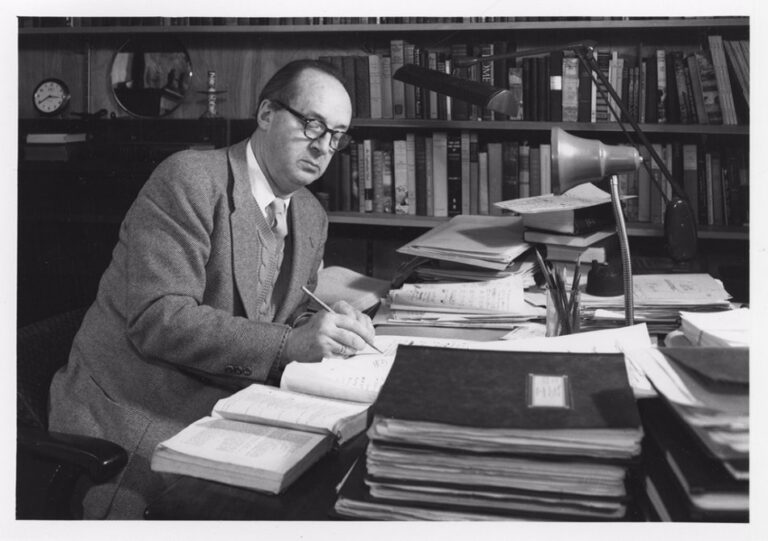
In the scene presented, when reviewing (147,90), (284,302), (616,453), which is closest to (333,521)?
(616,453)

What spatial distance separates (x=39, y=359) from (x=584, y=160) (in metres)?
1.05

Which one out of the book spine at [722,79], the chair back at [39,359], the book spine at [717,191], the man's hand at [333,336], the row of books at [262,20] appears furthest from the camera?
the row of books at [262,20]

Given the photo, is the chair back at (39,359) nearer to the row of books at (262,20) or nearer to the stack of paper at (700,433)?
the stack of paper at (700,433)

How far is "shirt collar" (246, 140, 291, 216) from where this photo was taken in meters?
1.66

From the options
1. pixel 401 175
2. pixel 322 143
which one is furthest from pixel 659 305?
pixel 401 175

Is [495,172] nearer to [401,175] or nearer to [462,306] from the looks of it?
[401,175]

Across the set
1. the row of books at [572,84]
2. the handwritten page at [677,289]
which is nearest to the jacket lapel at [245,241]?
the handwritten page at [677,289]

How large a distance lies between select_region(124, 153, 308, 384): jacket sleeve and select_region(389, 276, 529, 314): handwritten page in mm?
312

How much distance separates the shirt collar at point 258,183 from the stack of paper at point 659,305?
2.30 ft

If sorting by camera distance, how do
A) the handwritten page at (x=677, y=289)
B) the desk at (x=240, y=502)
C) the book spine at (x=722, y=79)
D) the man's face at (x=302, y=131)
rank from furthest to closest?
the book spine at (x=722, y=79) → the man's face at (x=302, y=131) → the handwritten page at (x=677, y=289) → the desk at (x=240, y=502)

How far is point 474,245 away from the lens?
1.74 meters

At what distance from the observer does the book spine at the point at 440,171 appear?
2842mm

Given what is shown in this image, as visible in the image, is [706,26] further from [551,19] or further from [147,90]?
[147,90]

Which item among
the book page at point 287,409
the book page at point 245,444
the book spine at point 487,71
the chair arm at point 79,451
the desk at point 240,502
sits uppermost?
the book spine at point 487,71
